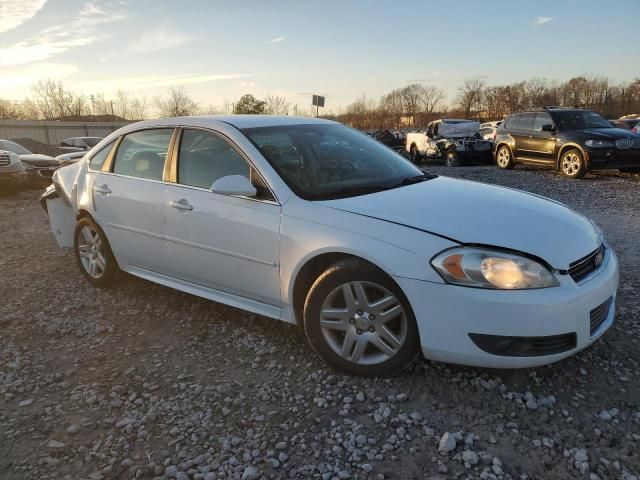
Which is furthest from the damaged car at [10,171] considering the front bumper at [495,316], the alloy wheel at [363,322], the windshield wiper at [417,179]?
→ the front bumper at [495,316]

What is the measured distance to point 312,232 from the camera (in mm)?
2926

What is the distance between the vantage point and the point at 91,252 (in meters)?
4.63

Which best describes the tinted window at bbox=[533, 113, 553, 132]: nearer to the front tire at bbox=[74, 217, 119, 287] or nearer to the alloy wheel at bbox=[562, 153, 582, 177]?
the alloy wheel at bbox=[562, 153, 582, 177]

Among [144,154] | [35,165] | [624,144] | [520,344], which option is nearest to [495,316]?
[520,344]

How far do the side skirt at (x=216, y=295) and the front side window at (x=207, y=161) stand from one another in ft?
2.47

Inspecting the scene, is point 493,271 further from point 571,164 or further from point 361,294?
point 571,164

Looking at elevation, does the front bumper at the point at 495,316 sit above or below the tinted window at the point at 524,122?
below

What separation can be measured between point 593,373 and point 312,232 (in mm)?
1802

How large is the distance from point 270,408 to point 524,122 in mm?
12644

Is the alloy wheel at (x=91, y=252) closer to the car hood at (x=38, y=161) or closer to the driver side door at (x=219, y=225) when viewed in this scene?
the driver side door at (x=219, y=225)

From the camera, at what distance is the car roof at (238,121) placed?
3.68m

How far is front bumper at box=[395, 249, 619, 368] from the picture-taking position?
8.04 feet

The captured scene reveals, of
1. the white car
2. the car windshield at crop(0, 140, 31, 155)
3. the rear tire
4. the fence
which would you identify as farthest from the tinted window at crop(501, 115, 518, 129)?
the fence

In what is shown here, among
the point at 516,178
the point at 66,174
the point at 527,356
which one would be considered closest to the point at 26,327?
the point at 66,174
